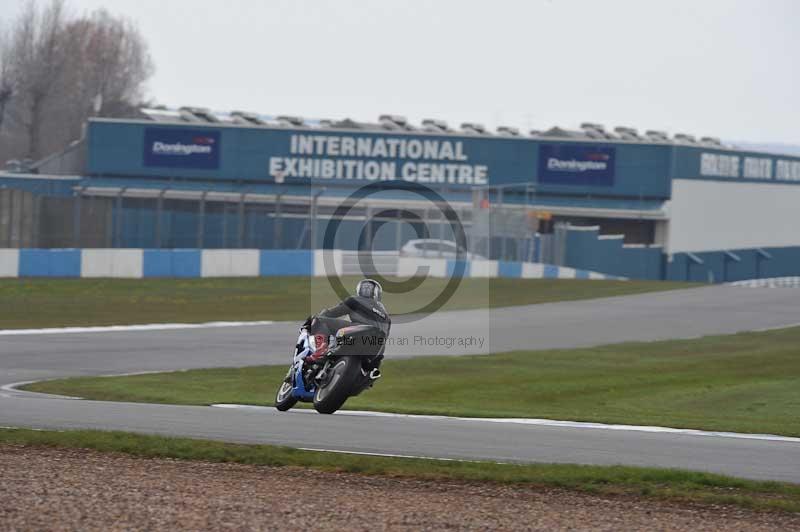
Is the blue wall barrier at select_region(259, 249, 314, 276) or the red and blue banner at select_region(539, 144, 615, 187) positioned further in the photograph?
the red and blue banner at select_region(539, 144, 615, 187)

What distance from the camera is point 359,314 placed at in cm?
1326

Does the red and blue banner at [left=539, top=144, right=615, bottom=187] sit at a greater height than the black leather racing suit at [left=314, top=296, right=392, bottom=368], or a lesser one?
greater

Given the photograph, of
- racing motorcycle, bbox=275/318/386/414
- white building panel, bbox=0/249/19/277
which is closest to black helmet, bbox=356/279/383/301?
racing motorcycle, bbox=275/318/386/414

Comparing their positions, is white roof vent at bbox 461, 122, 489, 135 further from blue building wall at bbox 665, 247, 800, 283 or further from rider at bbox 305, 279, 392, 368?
rider at bbox 305, 279, 392, 368

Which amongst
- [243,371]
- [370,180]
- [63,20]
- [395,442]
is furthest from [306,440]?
[63,20]

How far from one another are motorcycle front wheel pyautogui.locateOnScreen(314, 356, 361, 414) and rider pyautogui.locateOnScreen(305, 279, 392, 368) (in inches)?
9.8

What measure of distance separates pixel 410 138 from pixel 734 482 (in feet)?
186

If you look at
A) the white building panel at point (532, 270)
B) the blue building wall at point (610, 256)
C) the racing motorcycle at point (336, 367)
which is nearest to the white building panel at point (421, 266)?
the white building panel at point (532, 270)

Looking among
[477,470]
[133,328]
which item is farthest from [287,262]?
[477,470]

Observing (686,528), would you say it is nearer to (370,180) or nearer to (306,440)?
(306,440)

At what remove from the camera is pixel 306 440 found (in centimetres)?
1161

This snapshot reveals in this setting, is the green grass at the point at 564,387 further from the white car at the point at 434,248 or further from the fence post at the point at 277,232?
the fence post at the point at 277,232

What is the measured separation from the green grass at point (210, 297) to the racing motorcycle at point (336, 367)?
12.0m

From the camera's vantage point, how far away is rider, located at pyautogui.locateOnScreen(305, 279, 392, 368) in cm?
1318
